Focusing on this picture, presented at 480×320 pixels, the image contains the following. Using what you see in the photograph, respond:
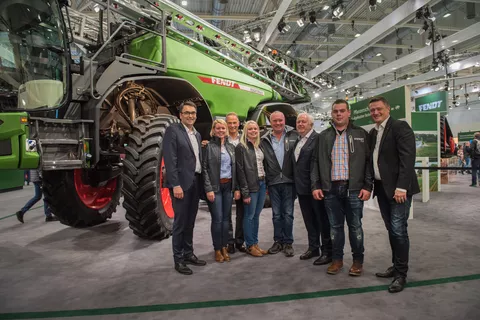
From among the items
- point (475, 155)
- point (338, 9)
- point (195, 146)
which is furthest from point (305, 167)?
point (475, 155)

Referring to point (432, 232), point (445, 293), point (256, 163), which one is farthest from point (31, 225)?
point (432, 232)

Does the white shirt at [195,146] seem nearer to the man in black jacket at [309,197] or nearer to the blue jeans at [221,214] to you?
the blue jeans at [221,214]

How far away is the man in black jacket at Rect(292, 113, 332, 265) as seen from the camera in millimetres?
3633

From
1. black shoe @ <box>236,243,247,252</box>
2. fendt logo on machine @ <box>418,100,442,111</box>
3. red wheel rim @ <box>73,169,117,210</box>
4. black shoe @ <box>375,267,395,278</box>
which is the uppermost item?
fendt logo on machine @ <box>418,100,442,111</box>

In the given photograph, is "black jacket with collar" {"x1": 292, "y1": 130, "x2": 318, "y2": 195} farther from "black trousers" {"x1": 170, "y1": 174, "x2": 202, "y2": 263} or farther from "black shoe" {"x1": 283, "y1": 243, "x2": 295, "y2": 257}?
"black trousers" {"x1": 170, "y1": 174, "x2": 202, "y2": 263}

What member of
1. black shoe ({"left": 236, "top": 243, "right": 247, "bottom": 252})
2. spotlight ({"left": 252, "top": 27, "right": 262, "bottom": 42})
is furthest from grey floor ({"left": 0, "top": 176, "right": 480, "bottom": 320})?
spotlight ({"left": 252, "top": 27, "right": 262, "bottom": 42})

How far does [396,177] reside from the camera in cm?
295

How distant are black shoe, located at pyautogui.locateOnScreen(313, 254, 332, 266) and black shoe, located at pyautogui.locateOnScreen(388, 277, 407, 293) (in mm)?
760

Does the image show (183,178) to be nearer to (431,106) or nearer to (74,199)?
(74,199)

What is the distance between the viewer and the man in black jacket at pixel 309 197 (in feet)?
11.9

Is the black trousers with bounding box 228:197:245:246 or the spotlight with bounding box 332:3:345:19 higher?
the spotlight with bounding box 332:3:345:19

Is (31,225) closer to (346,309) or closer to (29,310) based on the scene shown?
(29,310)

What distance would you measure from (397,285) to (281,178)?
158cm

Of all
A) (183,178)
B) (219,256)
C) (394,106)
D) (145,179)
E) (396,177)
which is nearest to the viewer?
(396,177)
